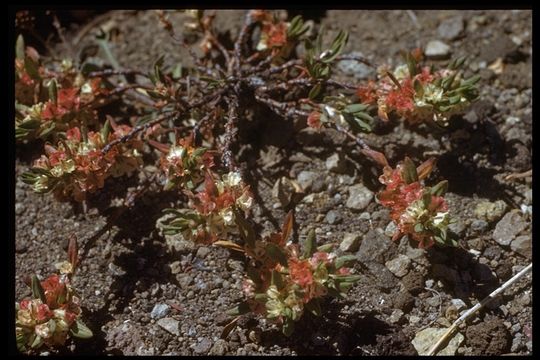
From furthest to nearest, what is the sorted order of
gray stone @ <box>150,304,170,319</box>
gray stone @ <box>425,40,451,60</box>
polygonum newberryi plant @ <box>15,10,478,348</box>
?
gray stone @ <box>425,40,451,60</box> → gray stone @ <box>150,304,170,319</box> → polygonum newberryi plant @ <box>15,10,478,348</box>

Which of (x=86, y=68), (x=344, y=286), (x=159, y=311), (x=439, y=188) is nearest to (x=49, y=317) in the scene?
(x=159, y=311)

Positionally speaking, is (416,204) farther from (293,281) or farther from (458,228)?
(293,281)

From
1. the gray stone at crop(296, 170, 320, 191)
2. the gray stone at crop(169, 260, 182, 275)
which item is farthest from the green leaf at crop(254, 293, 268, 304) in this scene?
the gray stone at crop(296, 170, 320, 191)

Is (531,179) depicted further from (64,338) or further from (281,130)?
(64,338)

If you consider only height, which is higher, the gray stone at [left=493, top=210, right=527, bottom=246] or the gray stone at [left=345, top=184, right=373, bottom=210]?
the gray stone at [left=345, top=184, right=373, bottom=210]

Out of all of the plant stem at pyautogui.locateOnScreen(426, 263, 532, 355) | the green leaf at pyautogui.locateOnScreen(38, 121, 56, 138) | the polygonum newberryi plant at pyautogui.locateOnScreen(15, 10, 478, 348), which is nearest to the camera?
the polygonum newberryi plant at pyautogui.locateOnScreen(15, 10, 478, 348)

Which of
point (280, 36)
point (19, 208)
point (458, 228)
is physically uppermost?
point (280, 36)

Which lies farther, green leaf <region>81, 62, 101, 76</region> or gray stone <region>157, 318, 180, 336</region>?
green leaf <region>81, 62, 101, 76</region>

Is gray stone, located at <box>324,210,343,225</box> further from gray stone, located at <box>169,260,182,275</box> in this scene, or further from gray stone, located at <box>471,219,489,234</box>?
gray stone, located at <box>169,260,182,275</box>
